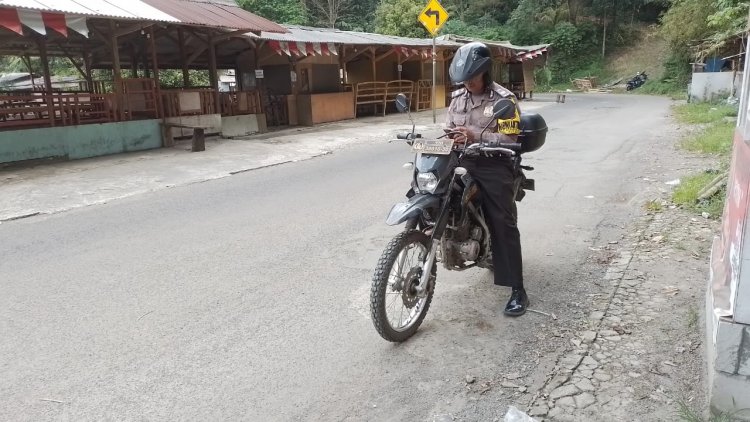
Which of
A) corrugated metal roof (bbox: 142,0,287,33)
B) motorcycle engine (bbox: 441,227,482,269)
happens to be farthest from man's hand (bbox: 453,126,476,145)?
corrugated metal roof (bbox: 142,0,287,33)

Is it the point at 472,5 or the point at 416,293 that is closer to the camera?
the point at 416,293

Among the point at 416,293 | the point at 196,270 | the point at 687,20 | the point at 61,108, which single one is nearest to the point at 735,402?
the point at 416,293

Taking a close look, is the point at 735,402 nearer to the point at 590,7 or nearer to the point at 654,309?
the point at 654,309

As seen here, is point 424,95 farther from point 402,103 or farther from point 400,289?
point 400,289

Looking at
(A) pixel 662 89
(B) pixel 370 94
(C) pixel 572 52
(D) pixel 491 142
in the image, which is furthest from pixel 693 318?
(C) pixel 572 52

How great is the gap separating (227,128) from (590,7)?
39.3m

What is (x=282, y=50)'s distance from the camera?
16.2 meters

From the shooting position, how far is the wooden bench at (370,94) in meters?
21.1

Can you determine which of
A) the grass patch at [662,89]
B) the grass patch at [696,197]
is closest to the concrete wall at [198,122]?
the grass patch at [696,197]

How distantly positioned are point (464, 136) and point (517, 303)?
1208mm

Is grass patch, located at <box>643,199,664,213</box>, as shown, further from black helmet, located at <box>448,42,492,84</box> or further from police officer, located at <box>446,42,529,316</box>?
black helmet, located at <box>448,42,492,84</box>

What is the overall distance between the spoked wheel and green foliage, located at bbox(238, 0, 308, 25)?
106 feet

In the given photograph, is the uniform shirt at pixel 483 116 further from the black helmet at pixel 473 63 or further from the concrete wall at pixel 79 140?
the concrete wall at pixel 79 140

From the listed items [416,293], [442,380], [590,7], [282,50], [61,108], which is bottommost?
[442,380]
